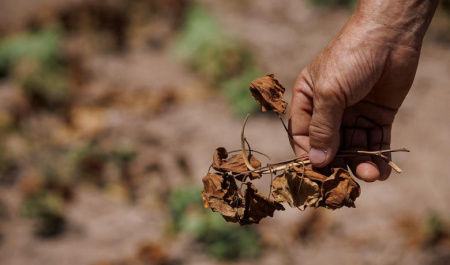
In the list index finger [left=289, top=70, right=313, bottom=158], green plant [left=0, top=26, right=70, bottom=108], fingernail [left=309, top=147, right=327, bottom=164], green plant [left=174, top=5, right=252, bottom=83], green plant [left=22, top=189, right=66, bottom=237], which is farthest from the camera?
green plant [left=174, top=5, right=252, bottom=83]

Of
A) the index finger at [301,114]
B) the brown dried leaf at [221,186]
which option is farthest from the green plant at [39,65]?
the brown dried leaf at [221,186]

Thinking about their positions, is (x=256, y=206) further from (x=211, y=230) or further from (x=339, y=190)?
(x=211, y=230)

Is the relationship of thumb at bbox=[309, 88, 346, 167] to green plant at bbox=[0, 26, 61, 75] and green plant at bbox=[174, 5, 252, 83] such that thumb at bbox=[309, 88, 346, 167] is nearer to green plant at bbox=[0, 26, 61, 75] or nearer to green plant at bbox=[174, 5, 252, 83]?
green plant at bbox=[174, 5, 252, 83]

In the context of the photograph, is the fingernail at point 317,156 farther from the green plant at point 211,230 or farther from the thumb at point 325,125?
the green plant at point 211,230

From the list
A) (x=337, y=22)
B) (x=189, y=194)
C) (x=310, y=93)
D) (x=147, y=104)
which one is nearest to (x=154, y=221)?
(x=189, y=194)

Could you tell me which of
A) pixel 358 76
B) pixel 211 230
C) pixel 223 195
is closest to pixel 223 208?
pixel 223 195

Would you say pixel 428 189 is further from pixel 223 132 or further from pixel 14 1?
pixel 14 1

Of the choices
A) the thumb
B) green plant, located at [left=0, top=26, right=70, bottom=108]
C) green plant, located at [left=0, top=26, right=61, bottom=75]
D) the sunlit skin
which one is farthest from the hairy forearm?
green plant, located at [left=0, top=26, right=61, bottom=75]
